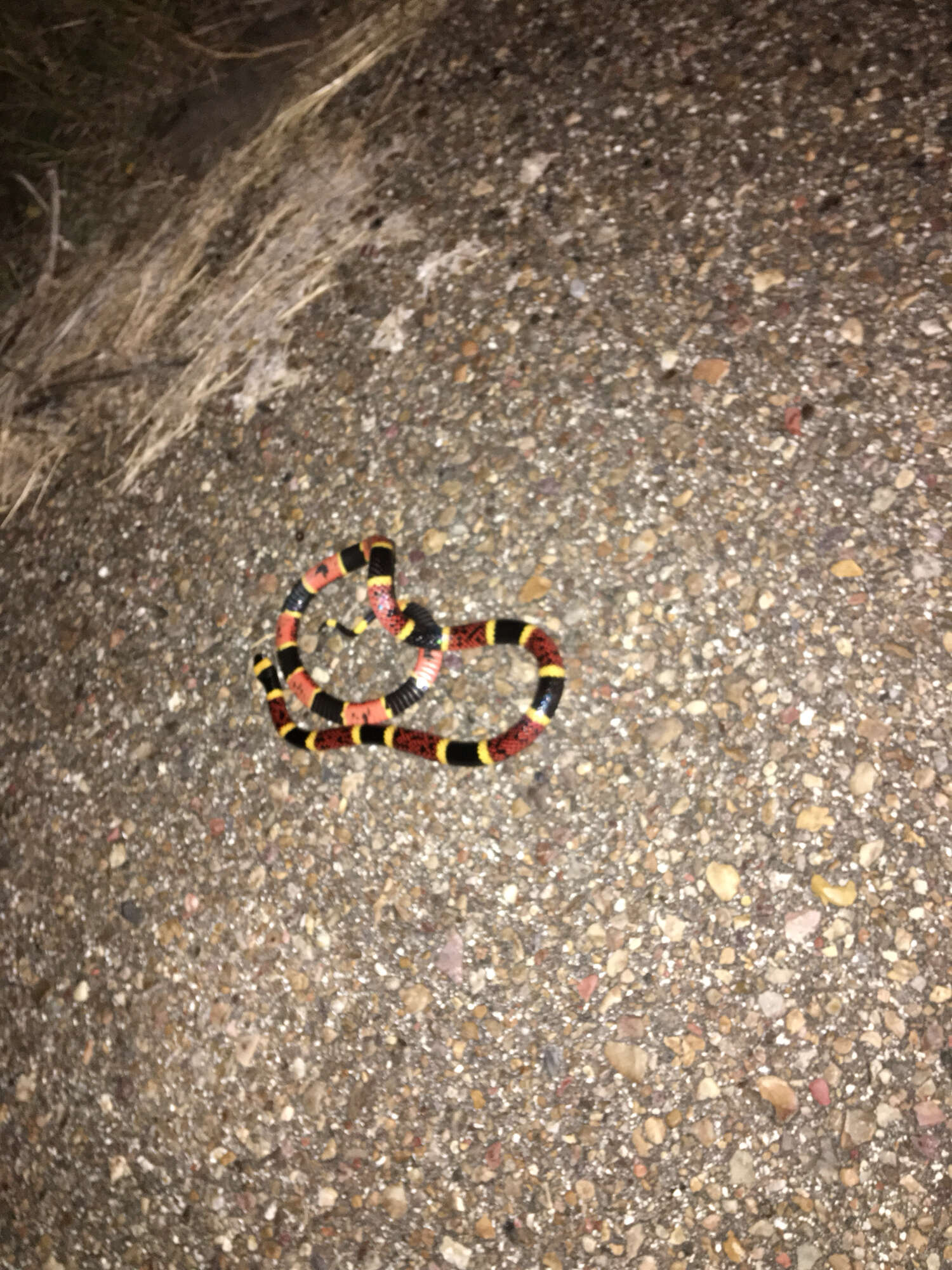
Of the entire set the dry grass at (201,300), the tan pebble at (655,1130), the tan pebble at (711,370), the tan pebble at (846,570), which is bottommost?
the tan pebble at (655,1130)

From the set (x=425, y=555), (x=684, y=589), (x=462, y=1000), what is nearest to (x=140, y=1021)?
(x=462, y=1000)

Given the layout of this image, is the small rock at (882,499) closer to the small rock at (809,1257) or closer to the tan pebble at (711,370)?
the tan pebble at (711,370)

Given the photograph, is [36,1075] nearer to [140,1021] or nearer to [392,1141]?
[140,1021]

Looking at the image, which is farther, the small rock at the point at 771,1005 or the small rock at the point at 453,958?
the small rock at the point at 453,958

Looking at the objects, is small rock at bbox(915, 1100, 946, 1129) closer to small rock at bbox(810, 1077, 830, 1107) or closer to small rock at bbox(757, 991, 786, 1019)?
small rock at bbox(810, 1077, 830, 1107)

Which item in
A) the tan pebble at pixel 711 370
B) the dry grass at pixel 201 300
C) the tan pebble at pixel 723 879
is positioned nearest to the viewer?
the tan pebble at pixel 723 879

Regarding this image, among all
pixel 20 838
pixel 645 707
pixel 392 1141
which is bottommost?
pixel 392 1141

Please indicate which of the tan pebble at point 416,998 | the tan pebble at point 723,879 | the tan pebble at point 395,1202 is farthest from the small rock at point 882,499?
the tan pebble at point 395,1202
